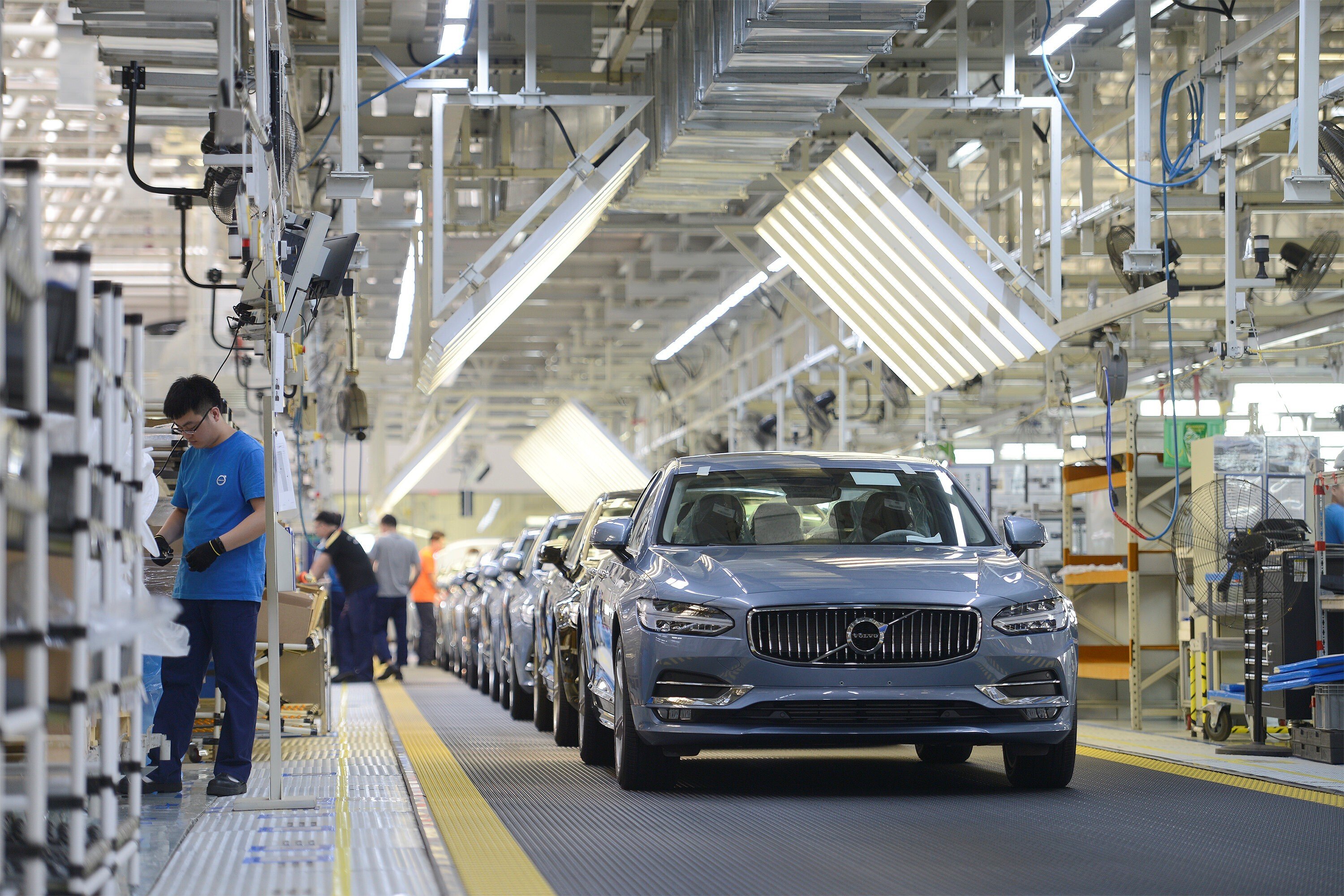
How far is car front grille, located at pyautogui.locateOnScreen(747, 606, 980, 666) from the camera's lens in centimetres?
713

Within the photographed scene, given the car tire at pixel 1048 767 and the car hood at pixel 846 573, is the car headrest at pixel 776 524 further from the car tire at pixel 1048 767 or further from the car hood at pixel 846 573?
the car tire at pixel 1048 767

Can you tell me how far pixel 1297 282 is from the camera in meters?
13.1

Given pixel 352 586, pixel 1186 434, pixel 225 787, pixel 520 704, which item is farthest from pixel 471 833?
pixel 352 586

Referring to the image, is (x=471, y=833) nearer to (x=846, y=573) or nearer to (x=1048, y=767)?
(x=846, y=573)

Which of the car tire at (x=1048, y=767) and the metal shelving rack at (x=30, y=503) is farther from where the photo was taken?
the car tire at (x=1048, y=767)

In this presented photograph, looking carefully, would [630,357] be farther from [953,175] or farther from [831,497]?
[831,497]

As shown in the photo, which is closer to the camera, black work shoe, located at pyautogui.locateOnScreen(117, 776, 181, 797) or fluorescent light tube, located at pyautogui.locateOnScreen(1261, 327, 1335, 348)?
black work shoe, located at pyautogui.locateOnScreen(117, 776, 181, 797)

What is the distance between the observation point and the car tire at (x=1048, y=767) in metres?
7.45

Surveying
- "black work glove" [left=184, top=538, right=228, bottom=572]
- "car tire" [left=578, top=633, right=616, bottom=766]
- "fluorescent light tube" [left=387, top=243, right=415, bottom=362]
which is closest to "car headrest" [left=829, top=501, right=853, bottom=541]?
"car tire" [left=578, top=633, right=616, bottom=766]

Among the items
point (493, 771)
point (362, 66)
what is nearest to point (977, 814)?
point (493, 771)

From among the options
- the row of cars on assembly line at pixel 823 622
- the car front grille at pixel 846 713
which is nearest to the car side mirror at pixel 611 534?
the row of cars on assembly line at pixel 823 622

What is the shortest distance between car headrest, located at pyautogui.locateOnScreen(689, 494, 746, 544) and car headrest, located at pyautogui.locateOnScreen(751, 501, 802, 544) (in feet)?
0.26

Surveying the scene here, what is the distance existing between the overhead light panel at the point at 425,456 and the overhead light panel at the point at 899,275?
17503 millimetres

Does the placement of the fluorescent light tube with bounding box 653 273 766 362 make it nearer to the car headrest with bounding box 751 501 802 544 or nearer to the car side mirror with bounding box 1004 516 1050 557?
the car headrest with bounding box 751 501 802 544
